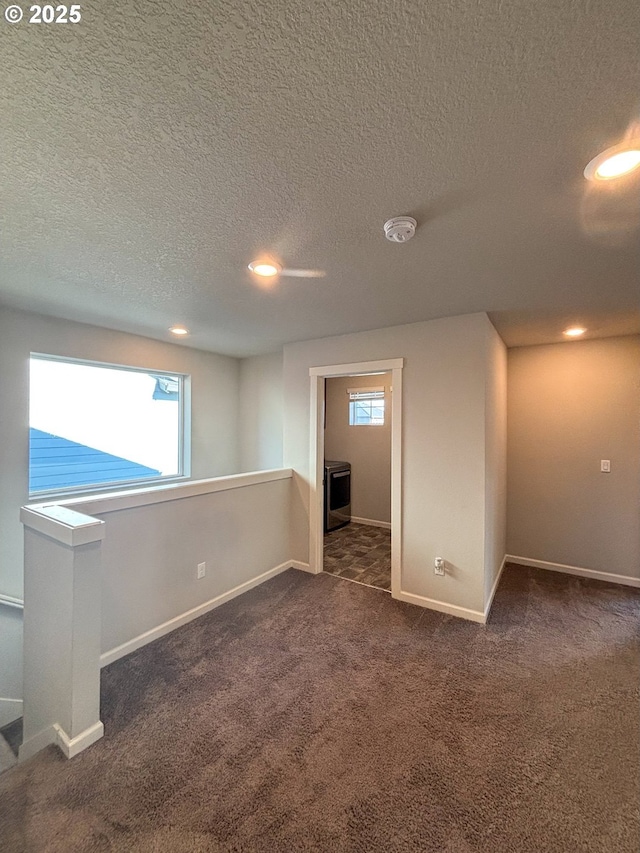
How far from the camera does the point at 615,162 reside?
117 cm

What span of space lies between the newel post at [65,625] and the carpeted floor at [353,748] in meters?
0.17

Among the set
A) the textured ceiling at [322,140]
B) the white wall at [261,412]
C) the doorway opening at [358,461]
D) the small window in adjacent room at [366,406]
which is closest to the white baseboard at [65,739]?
the textured ceiling at [322,140]

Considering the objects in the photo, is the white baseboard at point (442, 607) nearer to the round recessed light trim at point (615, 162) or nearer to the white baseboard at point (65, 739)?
the white baseboard at point (65, 739)

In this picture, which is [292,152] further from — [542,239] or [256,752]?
[256,752]

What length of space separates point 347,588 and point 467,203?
3072 mm

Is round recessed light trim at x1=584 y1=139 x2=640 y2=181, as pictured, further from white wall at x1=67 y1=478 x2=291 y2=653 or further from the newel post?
white wall at x1=67 y1=478 x2=291 y2=653

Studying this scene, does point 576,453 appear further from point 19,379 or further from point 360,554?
point 19,379

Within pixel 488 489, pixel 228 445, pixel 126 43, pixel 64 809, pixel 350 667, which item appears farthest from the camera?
pixel 228 445

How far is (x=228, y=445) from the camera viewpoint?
4801 mm

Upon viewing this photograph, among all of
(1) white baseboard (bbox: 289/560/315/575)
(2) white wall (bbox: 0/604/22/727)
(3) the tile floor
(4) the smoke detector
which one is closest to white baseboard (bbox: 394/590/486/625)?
(3) the tile floor

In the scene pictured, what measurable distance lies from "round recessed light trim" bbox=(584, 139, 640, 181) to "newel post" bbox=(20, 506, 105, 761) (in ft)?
8.10

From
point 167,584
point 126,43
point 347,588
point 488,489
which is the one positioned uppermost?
point 126,43

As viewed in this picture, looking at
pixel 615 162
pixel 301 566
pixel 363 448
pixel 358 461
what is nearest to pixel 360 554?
pixel 301 566

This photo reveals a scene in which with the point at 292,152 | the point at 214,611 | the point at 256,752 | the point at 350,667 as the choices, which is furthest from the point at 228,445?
the point at 292,152
